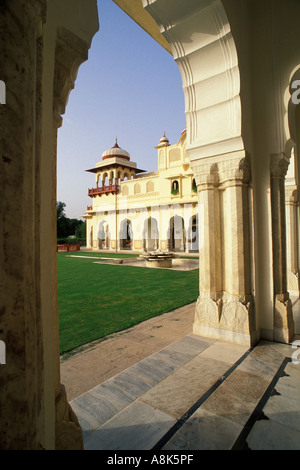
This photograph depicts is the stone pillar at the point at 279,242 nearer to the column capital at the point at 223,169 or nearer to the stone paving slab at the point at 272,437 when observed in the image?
the column capital at the point at 223,169

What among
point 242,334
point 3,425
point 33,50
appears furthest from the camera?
point 242,334

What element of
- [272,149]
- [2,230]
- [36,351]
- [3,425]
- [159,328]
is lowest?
[159,328]

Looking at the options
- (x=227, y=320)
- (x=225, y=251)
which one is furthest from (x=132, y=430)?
(x=225, y=251)

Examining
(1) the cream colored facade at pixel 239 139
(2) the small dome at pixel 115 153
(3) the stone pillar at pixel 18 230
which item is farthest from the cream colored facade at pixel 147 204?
(3) the stone pillar at pixel 18 230

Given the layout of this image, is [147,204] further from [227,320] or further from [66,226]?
[66,226]

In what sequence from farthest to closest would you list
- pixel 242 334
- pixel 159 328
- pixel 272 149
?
pixel 159 328, pixel 272 149, pixel 242 334

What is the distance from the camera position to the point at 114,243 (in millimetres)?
26219

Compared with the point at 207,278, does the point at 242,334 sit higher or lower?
lower

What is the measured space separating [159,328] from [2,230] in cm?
344

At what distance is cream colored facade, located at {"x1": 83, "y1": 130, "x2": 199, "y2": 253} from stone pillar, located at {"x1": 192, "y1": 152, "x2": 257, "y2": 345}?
650 inches

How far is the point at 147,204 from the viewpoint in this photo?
22922 millimetres

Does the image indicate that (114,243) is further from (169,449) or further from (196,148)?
(169,449)

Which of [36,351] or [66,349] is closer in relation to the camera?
[36,351]
